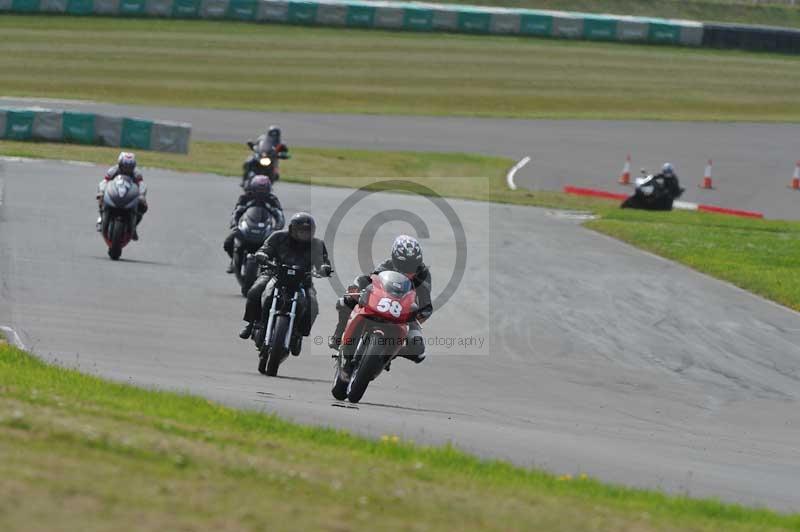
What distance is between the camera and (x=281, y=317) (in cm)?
1327

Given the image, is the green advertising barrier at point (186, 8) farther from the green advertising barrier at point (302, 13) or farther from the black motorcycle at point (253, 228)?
the black motorcycle at point (253, 228)

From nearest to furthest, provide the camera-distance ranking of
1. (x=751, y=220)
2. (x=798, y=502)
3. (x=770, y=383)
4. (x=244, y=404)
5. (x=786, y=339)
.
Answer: (x=798, y=502) → (x=244, y=404) → (x=770, y=383) → (x=786, y=339) → (x=751, y=220)

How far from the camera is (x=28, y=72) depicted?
5369 cm

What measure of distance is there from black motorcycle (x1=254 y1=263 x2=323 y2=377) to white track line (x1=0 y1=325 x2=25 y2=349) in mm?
2108

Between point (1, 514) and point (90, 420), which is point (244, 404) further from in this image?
point (1, 514)

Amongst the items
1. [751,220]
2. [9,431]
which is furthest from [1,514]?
[751,220]

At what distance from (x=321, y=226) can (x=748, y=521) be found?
18.1m

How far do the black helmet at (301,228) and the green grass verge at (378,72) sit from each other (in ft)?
125

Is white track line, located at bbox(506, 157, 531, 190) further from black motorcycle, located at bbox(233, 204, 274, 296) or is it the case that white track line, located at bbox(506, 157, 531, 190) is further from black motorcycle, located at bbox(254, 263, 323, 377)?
black motorcycle, located at bbox(254, 263, 323, 377)

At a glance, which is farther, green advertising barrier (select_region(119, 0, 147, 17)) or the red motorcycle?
green advertising barrier (select_region(119, 0, 147, 17))

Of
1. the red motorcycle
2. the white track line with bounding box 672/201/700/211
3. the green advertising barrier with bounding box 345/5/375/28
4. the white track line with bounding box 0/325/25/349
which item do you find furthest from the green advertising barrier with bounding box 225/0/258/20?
the red motorcycle

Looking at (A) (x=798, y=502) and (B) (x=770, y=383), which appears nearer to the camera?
(A) (x=798, y=502)

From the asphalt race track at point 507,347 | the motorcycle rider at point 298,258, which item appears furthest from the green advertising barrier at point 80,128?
the motorcycle rider at point 298,258

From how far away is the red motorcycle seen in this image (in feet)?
38.4
